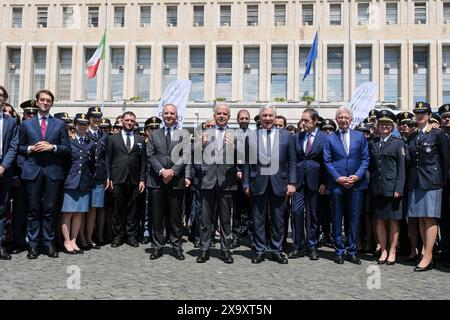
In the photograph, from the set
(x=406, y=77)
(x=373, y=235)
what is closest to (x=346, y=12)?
(x=406, y=77)

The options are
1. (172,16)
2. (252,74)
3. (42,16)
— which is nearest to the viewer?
(252,74)

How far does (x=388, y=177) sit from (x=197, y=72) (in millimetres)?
36057

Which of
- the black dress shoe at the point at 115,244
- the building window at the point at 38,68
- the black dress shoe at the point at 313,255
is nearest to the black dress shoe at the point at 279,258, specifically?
the black dress shoe at the point at 313,255

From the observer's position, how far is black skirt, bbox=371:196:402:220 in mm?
6879

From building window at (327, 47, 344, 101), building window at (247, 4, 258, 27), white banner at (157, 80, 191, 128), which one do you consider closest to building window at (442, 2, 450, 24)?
building window at (327, 47, 344, 101)

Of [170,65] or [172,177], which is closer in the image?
[172,177]

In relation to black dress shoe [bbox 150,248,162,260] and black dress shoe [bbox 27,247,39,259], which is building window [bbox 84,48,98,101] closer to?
black dress shoe [bbox 27,247,39,259]

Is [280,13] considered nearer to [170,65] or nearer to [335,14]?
[335,14]

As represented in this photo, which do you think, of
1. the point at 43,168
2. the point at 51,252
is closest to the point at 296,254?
the point at 51,252

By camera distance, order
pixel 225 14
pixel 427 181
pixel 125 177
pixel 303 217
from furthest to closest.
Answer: pixel 225 14 → pixel 125 177 → pixel 303 217 → pixel 427 181

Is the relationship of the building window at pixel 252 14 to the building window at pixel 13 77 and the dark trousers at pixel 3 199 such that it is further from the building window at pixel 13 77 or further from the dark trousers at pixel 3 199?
the dark trousers at pixel 3 199

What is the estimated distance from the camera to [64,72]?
140 ft

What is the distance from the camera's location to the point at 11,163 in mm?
6707

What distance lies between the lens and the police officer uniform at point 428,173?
6.45m
